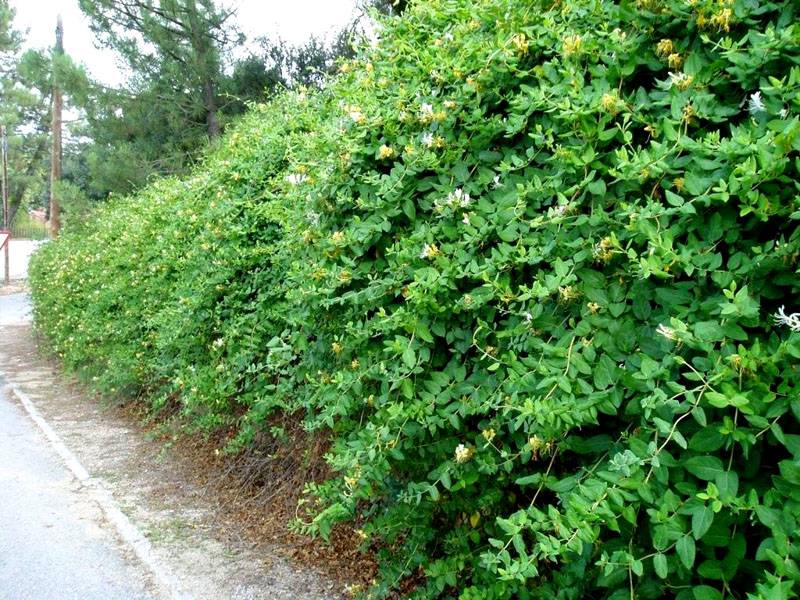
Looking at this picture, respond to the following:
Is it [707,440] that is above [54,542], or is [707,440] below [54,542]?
above

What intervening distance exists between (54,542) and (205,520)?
999 mm

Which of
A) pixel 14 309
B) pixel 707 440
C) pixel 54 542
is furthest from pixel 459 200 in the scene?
pixel 14 309

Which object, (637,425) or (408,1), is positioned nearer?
(637,425)

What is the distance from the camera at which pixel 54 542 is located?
4961 millimetres

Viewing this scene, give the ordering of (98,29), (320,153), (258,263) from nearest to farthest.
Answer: (320,153) < (258,263) < (98,29)

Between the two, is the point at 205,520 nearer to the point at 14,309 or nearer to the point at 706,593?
the point at 706,593

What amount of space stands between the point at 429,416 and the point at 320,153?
159 centimetres

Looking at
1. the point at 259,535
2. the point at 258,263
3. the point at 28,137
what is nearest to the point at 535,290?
the point at 259,535

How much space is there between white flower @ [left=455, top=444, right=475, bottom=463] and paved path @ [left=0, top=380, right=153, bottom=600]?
2589 mm

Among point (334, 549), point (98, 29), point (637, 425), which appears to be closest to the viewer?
point (637, 425)

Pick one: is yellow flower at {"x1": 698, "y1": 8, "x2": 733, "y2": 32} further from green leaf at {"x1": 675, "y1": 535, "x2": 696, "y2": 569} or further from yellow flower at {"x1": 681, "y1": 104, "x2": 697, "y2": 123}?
green leaf at {"x1": 675, "y1": 535, "x2": 696, "y2": 569}

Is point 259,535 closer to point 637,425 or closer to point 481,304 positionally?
point 481,304

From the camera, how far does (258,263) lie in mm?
5742

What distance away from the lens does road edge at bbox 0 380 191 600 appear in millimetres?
4262
